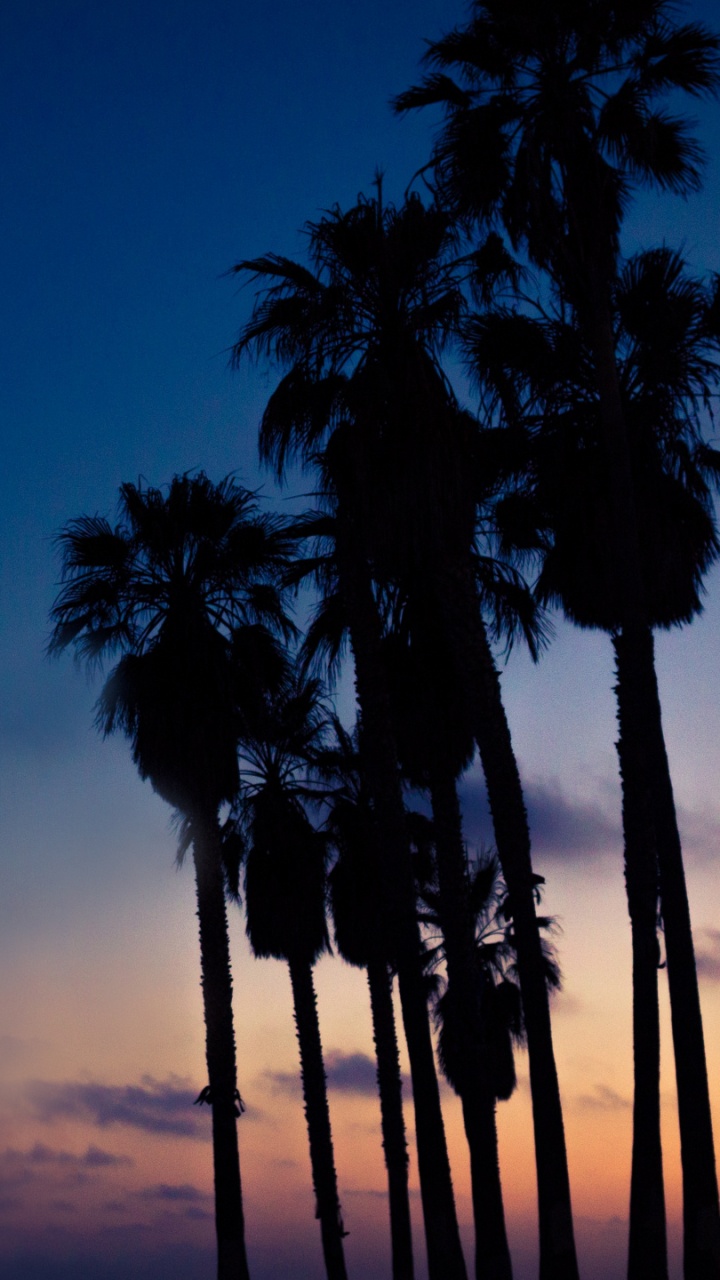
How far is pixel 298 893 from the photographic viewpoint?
35.9m

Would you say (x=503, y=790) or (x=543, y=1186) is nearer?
(x=543, y=1186)

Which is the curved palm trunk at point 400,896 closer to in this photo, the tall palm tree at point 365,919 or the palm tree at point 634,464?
the palm tree at point 634,464

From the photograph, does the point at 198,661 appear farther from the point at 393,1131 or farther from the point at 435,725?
the point at 393,1131

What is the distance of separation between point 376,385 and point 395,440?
118cm

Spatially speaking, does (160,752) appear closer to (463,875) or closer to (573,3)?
(463,875)

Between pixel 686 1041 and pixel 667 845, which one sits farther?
pixel 667 845

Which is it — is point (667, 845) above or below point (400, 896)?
below

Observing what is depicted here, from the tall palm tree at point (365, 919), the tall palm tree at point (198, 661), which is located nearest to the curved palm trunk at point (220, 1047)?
the tall palm tree at point (198, 661)

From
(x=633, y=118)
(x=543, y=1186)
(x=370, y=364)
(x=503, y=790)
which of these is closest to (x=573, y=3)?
(x=633, y=118)

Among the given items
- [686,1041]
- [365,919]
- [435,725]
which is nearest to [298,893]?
[365,919]

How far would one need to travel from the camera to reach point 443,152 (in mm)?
22891

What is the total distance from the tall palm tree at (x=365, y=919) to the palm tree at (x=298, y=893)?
651mm

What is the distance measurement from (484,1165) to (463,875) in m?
6.00

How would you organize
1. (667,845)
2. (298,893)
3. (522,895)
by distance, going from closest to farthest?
(667,845)
(522,895)
(298,893)
